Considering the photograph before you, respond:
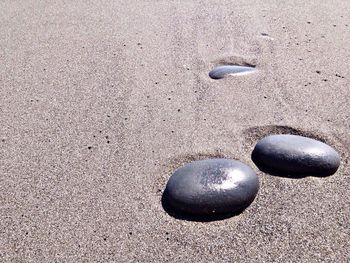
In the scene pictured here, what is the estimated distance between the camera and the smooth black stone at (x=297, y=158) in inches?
91.1

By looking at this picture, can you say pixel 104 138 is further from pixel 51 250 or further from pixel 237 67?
pixel 237 67

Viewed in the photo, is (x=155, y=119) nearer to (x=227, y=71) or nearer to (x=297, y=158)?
(x=227, y=71)

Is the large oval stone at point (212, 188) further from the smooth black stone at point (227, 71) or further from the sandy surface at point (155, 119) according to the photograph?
the smooth black stone at point (227, 71)

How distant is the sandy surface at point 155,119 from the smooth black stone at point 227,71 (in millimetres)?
57

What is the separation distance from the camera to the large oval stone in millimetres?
2113

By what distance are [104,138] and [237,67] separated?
44.4 inches

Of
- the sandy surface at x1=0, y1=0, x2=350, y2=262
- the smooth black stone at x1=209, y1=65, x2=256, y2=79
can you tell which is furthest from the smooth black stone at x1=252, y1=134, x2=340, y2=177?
the smooth black stone at x1=209, y1=65, x2=256, y2=79

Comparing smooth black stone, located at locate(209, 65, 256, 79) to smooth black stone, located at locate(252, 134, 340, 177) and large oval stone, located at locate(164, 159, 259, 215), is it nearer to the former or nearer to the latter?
smooth black stone, located at locate(252, 134, 340, 177)

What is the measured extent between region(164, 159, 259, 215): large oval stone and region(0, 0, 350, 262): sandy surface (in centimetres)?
7

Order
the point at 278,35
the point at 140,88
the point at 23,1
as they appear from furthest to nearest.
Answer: the point at 23,1
the point at 278,35
the point at 140,88

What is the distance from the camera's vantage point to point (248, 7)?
13.5 ft

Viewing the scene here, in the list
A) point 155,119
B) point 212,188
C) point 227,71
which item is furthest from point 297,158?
point 227,71

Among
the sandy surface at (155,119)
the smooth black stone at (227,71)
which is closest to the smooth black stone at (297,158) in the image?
the sandy surface at (155,119)

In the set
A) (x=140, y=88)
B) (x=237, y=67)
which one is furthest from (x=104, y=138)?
(x=237, y=67)
